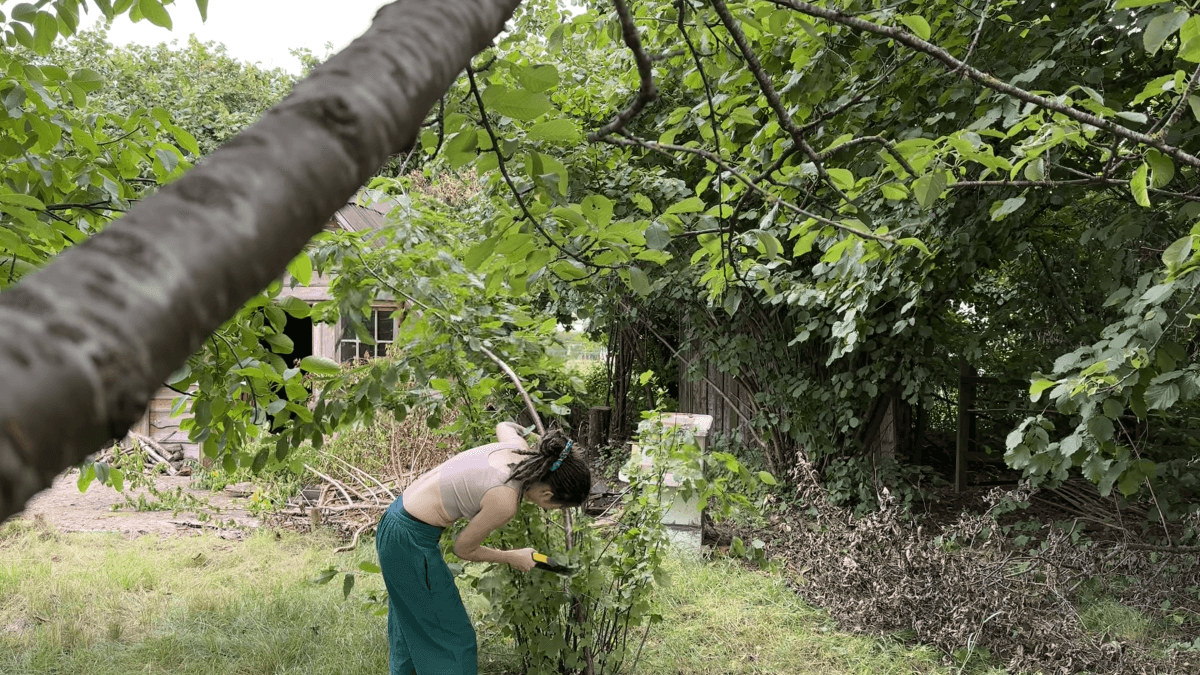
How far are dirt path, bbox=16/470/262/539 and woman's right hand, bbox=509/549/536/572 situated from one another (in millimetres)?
4560

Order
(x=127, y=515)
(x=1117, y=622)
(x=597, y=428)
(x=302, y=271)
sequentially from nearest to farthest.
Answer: (x=302, y=271) < (x=1117, y=622) < (x=127, y=515) < (x=597, y=428)

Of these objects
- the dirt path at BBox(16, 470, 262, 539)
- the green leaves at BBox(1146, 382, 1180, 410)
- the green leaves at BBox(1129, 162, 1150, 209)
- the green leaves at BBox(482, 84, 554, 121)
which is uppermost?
the green leaves at BBox(1129, 162, 1150, 209)

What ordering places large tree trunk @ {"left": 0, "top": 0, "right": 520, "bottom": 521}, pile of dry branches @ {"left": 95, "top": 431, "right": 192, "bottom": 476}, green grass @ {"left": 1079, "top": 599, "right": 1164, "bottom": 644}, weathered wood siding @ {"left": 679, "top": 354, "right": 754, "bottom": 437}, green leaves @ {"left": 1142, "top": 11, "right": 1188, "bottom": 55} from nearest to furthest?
1. large tree trunk @ {"left": 0, "top": 0, "right": 520, "bottom": 521}
2. green leaves @ {"left": 1142, "top": 11, "right": 1188, "bottom": 55}
3. green grass @ {"left": 1079, "top": 599, "right": 1164, "bottom": 644}
4. weathered wood siding @ {"left": 679, "top": 354, "right": 754, "bottom": 437}
5. pile of dry branches @ {"left": 95, "top": 431, "right": 192, "bottom": 476}

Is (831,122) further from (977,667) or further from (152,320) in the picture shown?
(152,320)

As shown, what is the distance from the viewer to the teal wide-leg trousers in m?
3.04

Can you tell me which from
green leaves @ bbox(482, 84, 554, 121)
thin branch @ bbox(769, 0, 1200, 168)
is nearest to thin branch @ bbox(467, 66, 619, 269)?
green leaves @ bbox(482, 84, 554, 121)

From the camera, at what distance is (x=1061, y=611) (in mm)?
4129

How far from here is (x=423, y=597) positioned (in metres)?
3.04

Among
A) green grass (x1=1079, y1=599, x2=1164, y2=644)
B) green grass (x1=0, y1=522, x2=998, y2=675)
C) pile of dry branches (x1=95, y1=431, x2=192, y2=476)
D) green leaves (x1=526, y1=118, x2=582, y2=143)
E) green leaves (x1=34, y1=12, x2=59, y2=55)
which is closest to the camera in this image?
green leaves (x1=526, y1=118, x2=582, y2=143)

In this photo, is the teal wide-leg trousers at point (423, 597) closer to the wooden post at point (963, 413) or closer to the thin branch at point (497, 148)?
the thin branch at point (497, 148)

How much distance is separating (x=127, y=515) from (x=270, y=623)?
4.01 meters

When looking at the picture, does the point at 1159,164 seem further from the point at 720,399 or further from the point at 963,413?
the point at 720,399

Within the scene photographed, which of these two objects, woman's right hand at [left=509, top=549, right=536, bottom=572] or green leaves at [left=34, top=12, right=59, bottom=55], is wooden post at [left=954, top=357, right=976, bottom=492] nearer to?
woman's right hand at [left=509, top=549, right=536, bottom=572]

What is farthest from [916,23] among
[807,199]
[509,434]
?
[509,434]
